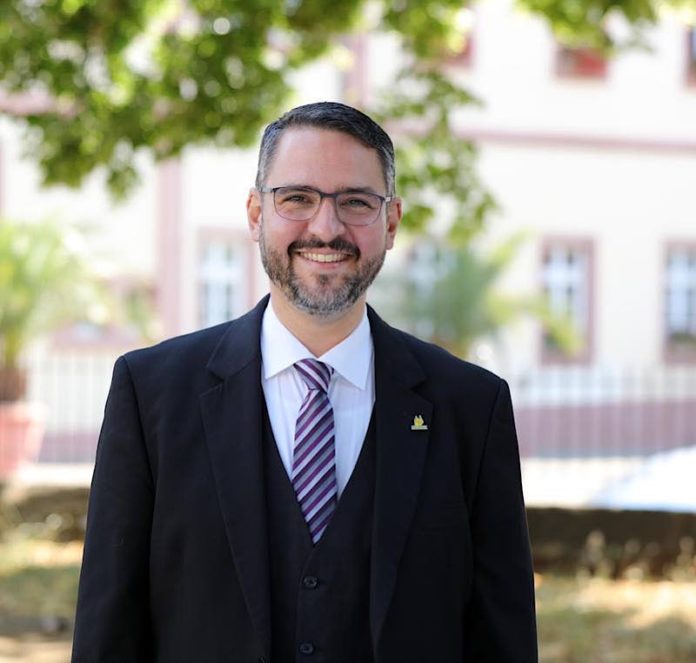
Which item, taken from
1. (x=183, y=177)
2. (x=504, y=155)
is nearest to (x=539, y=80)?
(x=504, y=155)

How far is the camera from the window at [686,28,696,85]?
76.0 feet

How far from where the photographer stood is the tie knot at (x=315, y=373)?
9.04 feet

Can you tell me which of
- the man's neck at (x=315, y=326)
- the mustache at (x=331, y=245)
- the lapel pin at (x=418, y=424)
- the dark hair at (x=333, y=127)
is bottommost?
the lapel pin at (x=418, y=424)

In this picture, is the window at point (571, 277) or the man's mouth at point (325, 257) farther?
the window at point (571, 277)

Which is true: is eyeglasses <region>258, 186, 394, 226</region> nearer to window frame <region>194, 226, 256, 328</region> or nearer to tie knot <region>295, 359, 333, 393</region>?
tie knot <region>295, 359, 333, 393</region>

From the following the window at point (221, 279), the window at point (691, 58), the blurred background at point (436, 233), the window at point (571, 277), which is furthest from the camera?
the window at point (691, 58)

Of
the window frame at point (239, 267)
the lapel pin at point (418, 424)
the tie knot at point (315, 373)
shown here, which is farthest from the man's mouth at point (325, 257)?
the window frame at point (239, 267)

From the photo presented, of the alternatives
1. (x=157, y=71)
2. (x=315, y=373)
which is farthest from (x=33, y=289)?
(x=315, y=373)

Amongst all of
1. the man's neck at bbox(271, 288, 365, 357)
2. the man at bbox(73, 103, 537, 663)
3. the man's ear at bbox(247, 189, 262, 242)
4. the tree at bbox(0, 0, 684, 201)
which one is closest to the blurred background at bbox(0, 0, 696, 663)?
the tree at bbox(0, 0, 684, 201)

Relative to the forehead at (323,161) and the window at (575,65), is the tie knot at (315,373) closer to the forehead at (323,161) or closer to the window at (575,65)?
the forehead at (323,161)

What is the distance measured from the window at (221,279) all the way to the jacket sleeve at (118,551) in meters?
18.1

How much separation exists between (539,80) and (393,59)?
278 cm

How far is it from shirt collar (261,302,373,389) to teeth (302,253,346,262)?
0.69ft

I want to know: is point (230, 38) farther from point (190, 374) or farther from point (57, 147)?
point (190, 374)
